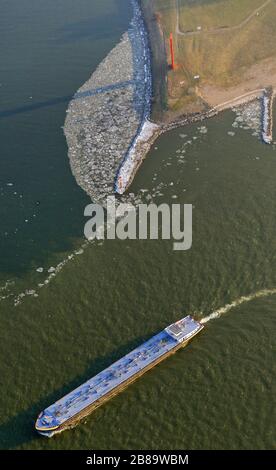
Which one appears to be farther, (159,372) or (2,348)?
Answer: (2,348)

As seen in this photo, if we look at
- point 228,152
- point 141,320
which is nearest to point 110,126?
point 228,152

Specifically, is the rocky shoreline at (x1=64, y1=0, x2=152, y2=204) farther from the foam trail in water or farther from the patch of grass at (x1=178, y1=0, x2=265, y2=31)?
the foam trail in water

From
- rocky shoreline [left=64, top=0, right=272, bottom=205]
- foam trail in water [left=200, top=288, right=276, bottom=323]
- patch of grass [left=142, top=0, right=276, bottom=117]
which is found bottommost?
foam trail in water [left=200, top=288, right=276, bottom=323]

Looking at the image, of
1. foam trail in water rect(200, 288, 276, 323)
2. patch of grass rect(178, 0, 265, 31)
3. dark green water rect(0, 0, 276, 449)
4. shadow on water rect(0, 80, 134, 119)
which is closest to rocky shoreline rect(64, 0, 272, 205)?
shadow on water rect(0, 80, 134, 119)

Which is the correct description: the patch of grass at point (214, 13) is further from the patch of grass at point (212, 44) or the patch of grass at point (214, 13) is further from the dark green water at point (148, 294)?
the dark green water at point (148, 294)

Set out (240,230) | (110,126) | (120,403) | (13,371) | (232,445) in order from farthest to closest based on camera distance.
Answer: (110,126), (240,230), (13,371), (120,403), (232,445)

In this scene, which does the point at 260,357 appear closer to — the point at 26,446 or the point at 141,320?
the point at 141,320

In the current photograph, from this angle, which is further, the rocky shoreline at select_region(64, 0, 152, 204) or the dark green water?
the rocky shoreline at select_region(64, 0, 152, 204)

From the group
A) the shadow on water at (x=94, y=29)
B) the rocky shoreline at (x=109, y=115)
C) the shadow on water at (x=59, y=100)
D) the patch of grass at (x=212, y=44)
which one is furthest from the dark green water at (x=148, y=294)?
the shadow on water at (x=94, y=29)
